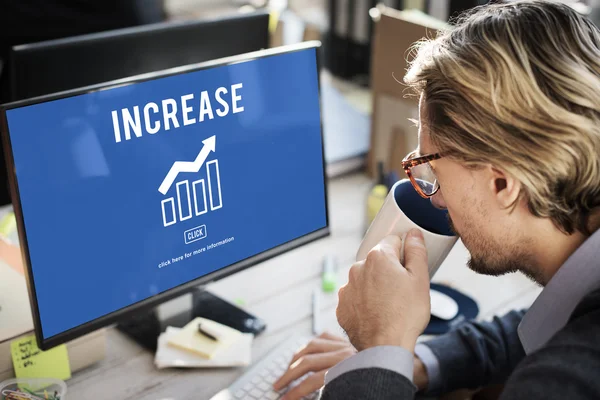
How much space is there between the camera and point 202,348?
1.26 m

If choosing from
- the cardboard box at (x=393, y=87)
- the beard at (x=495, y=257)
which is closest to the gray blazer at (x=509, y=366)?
the beard at (x=495, y=257)

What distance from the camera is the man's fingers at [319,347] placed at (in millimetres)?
1230

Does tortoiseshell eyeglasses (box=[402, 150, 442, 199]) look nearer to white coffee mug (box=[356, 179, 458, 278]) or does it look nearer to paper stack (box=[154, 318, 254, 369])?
white coffee mug (box=[356, 179, 458, 278])

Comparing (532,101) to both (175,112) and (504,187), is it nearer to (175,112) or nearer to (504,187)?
(504,187)

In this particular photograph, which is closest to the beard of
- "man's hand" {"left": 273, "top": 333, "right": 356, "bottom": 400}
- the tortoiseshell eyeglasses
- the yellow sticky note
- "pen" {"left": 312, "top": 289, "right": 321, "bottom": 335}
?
the tortoiseshell eyeglasses

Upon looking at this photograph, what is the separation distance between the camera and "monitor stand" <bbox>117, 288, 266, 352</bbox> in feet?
4.33

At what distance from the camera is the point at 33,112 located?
996mm

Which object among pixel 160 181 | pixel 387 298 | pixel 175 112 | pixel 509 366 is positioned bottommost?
pixel 509 366

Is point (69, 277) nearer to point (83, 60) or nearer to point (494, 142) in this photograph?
point (83, 60)

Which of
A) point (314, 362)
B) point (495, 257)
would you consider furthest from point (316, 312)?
point (495, 257)

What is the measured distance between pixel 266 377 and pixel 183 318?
0.78 feet

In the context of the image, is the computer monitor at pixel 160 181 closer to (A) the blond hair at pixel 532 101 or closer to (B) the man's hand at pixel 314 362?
(B) the man's hand at pixel 314 362

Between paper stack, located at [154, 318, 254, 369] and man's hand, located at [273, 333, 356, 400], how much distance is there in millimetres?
94

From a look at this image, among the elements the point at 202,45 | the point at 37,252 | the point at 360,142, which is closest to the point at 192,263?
the point at 37,252
